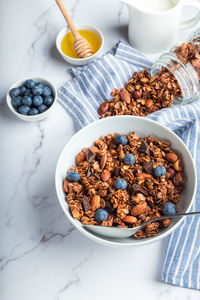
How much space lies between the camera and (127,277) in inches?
34.9

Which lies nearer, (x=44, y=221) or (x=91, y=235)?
(x=91, y=235)

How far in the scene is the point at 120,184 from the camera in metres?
0.86

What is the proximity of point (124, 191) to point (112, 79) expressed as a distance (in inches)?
17.4

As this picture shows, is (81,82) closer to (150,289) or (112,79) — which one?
(112,79)

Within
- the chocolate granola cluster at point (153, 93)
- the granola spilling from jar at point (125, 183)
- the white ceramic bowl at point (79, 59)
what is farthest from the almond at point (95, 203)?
the white ceramic bowl at point (79, 59)

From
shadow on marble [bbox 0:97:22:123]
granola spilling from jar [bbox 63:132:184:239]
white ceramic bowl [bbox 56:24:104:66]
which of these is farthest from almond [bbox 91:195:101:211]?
white ceramic bowl [bbox 56:24:104:66]

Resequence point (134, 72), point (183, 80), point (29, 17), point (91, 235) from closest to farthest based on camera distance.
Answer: point (91, 235)
point (183, 80)
point (134, 72)
point (29, 17)

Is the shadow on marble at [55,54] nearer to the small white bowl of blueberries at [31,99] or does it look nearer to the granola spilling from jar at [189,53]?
the small white bowl of blueberries at [31,99]

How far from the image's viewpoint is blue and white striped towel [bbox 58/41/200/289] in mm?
877

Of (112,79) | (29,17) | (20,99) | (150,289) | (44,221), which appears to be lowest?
(150,289)

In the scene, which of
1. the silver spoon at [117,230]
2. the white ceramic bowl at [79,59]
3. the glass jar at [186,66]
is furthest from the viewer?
the white ceramic bowl at [79,59]

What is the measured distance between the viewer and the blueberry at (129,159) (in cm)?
90

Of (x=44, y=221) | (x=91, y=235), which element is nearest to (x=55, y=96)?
(x=44, y=221)

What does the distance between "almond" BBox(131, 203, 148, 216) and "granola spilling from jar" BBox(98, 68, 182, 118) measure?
1.19 feet
